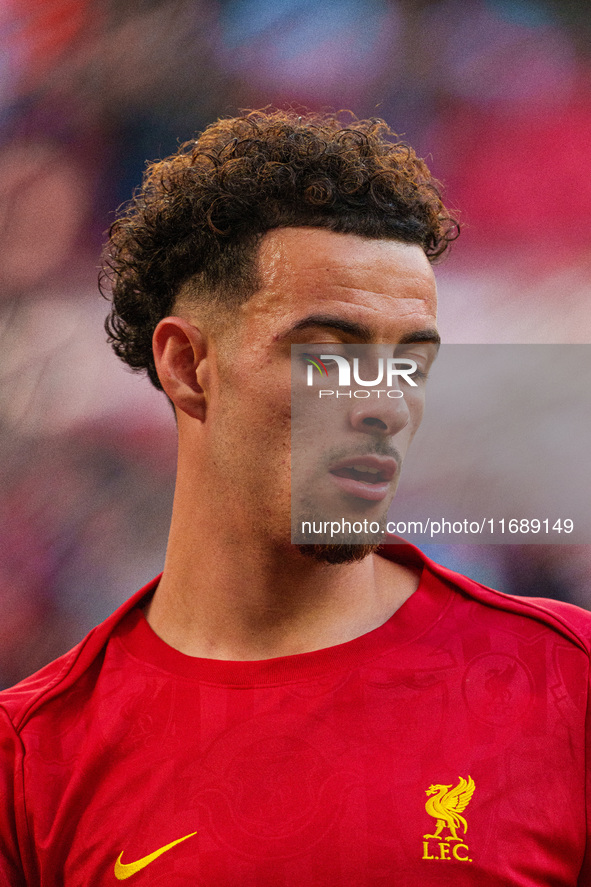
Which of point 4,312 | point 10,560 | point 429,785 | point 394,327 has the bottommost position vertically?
point 429,785

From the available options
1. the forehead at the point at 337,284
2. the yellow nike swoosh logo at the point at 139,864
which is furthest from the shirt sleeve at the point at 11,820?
the forehead at the point at 337,284

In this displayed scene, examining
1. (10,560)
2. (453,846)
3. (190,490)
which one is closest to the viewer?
(453,846)

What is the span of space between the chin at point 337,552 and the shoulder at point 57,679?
1.16 feet

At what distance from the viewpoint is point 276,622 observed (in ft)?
4.00

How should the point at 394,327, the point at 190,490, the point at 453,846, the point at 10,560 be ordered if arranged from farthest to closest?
the point at 10,560
the point at 190,490
the point at 394,327
the point at 453,846

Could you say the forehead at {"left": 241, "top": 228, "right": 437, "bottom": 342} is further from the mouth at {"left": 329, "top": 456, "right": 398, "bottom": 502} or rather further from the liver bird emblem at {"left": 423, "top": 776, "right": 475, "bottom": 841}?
the liver bird emblem at {"left": 423, "top": 776, "right": 475, "bottom": 841}

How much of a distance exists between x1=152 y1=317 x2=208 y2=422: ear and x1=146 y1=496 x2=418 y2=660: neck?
18cm

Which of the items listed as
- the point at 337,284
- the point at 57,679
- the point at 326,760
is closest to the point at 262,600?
the point at 326,760

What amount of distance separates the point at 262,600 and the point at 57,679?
35cm

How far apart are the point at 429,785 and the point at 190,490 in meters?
0.55

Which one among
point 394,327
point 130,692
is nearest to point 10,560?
point 130,692

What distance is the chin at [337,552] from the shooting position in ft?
3.81

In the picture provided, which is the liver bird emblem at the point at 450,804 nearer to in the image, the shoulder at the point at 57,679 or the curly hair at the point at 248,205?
the shoulder at the point at 57,679

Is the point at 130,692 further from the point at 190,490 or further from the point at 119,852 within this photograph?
the point at 190,490
